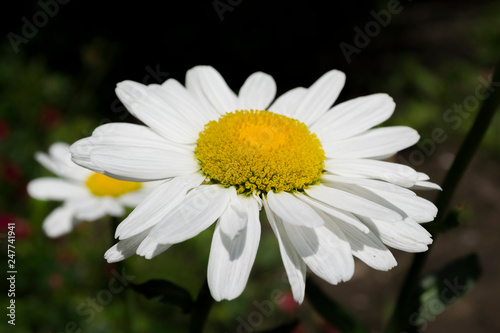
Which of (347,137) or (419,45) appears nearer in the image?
(347,137)

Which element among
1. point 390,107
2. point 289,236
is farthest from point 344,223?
point 390,107

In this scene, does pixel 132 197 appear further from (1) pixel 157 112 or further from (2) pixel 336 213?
(2) pixel 336 213

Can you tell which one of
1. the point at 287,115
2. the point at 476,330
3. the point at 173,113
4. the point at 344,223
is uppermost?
the point at 173,113

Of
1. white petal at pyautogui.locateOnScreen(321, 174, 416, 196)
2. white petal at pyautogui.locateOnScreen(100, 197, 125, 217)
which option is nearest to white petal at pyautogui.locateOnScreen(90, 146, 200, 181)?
white petal at pyautogui.locateOnScreen(321, 174, 416, 196)

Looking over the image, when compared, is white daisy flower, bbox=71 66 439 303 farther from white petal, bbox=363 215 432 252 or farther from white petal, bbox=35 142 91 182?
white petal, bbox=35 142 91 182

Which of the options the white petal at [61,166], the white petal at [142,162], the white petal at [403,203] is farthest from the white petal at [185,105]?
the white petal at [61,166]

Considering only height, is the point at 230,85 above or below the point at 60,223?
below

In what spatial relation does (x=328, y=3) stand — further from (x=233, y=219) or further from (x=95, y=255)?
(x=233, y=219)

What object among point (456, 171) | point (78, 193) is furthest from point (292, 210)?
point (78, 193)
